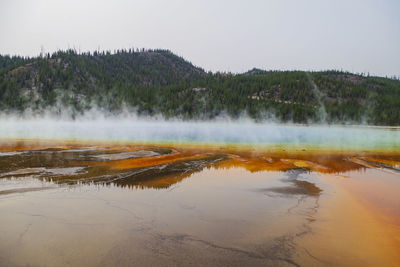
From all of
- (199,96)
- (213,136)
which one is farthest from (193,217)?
(199,96)

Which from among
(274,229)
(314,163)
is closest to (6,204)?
(274,229)

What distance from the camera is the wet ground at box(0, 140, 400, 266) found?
430cm

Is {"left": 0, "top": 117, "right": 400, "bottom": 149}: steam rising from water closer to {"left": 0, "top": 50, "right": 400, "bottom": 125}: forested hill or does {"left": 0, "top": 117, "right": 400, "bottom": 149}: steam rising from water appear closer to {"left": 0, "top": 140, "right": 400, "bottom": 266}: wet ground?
{"left": 0, "top": 140, "right": 400, "bottom": 266}: wet ground

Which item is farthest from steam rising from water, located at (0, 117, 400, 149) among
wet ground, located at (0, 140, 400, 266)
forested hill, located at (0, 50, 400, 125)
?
forested hill, located at (0, 50, 400, 125)

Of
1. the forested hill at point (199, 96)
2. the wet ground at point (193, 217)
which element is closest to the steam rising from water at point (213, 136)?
the wet ground at point (193, 217)

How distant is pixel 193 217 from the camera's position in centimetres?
589

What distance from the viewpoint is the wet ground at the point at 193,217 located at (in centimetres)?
430

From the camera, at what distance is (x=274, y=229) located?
17.5ft

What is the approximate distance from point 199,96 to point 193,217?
100987 millimetres

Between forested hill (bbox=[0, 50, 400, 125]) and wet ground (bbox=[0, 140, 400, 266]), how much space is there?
268ft

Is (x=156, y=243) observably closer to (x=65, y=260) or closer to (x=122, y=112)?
(x=65, y=260)

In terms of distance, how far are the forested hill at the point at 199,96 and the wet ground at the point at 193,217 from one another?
81.7m

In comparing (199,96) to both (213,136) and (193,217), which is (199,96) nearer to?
(213,136)

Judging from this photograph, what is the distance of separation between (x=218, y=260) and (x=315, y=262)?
141 centimetres
